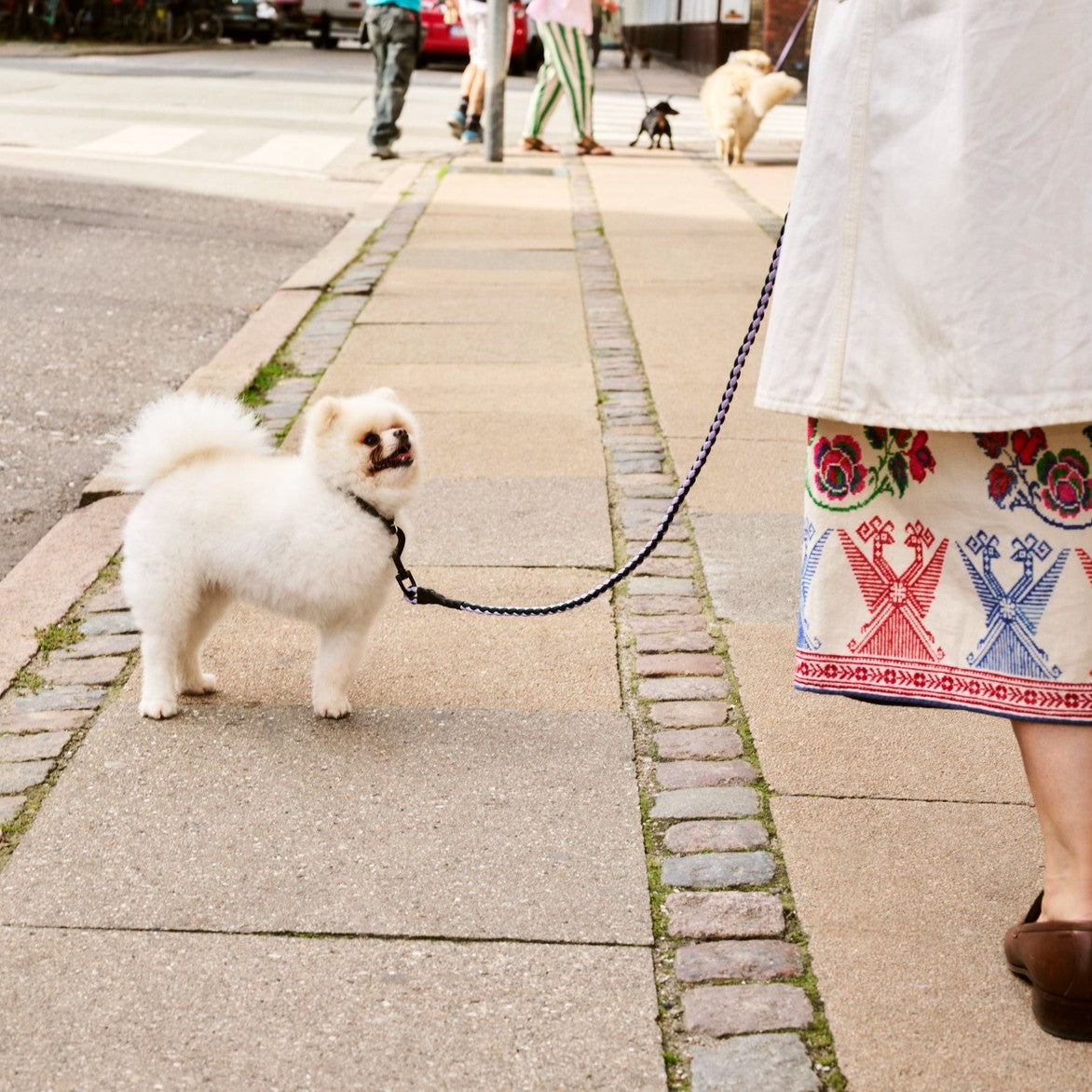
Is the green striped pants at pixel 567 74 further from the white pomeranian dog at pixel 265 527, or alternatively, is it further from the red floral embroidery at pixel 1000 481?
the red floral embroidery at pixel 1000 481

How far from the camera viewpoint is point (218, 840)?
298cm

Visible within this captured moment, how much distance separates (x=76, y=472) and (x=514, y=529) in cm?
172

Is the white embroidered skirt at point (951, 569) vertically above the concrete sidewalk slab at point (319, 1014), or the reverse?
the white embroidered skirt at point (951, 569)

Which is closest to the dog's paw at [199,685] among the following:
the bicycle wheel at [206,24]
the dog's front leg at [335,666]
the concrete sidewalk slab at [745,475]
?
the dog's front leg at [335,666]

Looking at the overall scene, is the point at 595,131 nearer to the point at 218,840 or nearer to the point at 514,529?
the point at 514,529

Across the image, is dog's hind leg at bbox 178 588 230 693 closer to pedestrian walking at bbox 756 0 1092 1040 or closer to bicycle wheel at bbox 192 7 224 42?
pedestrian walking at bbox 756 0 1092 1040

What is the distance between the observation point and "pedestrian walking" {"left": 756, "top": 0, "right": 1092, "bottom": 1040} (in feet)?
7.31

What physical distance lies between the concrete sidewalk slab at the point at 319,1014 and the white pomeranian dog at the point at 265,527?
949mm

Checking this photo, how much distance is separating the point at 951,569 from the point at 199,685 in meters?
1.87

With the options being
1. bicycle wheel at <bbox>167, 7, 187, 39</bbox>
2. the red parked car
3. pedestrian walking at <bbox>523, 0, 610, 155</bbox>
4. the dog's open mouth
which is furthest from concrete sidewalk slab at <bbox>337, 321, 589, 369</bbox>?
bicycle wheel at <bbox>167, 7, 187, 39</bbox>

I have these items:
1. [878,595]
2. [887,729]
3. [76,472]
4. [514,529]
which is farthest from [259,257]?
[878,595]

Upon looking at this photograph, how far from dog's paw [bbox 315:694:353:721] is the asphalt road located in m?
1.64

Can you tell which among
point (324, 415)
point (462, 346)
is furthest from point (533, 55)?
point (324, 415)

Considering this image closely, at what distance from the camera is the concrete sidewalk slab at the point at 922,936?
2.34 m
